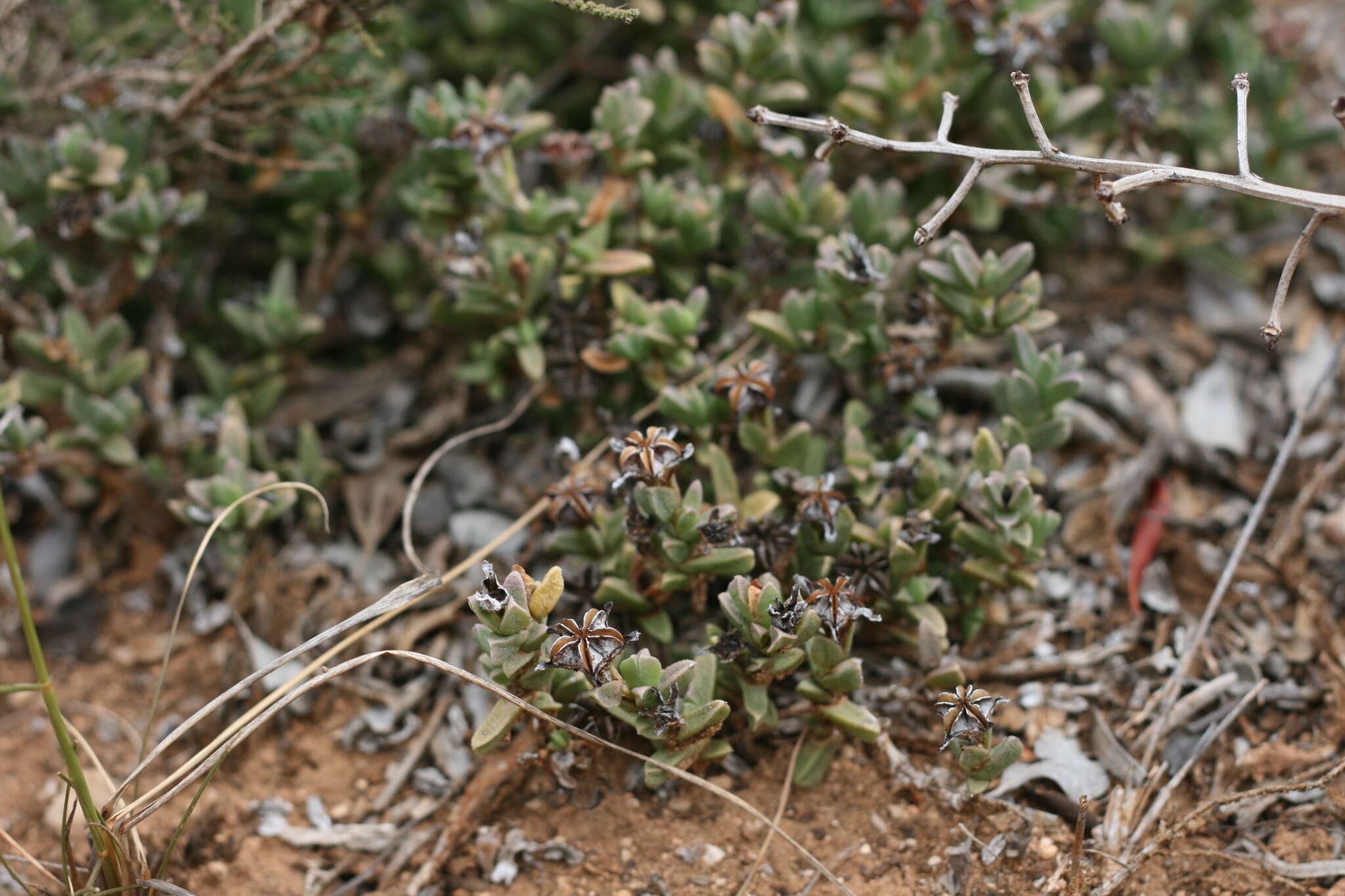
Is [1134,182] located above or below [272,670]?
above

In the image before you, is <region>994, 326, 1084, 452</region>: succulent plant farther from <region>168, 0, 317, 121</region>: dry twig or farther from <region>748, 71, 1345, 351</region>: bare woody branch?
<region>168, 0, 317, 121</region>: dry twig

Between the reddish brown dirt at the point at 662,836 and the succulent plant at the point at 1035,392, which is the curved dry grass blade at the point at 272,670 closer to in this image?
the reddish brown dirt at the point at 662,836

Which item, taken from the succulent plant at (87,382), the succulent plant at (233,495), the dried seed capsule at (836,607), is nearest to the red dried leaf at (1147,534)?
the dried seed capsule at (836,607)

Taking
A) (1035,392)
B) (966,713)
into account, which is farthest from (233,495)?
(1035,392)

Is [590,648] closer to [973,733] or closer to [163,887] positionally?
[973,733]

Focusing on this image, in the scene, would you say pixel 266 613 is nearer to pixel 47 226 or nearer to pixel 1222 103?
pixel 47 226

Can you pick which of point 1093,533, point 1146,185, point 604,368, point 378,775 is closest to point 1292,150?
point 1093,533
